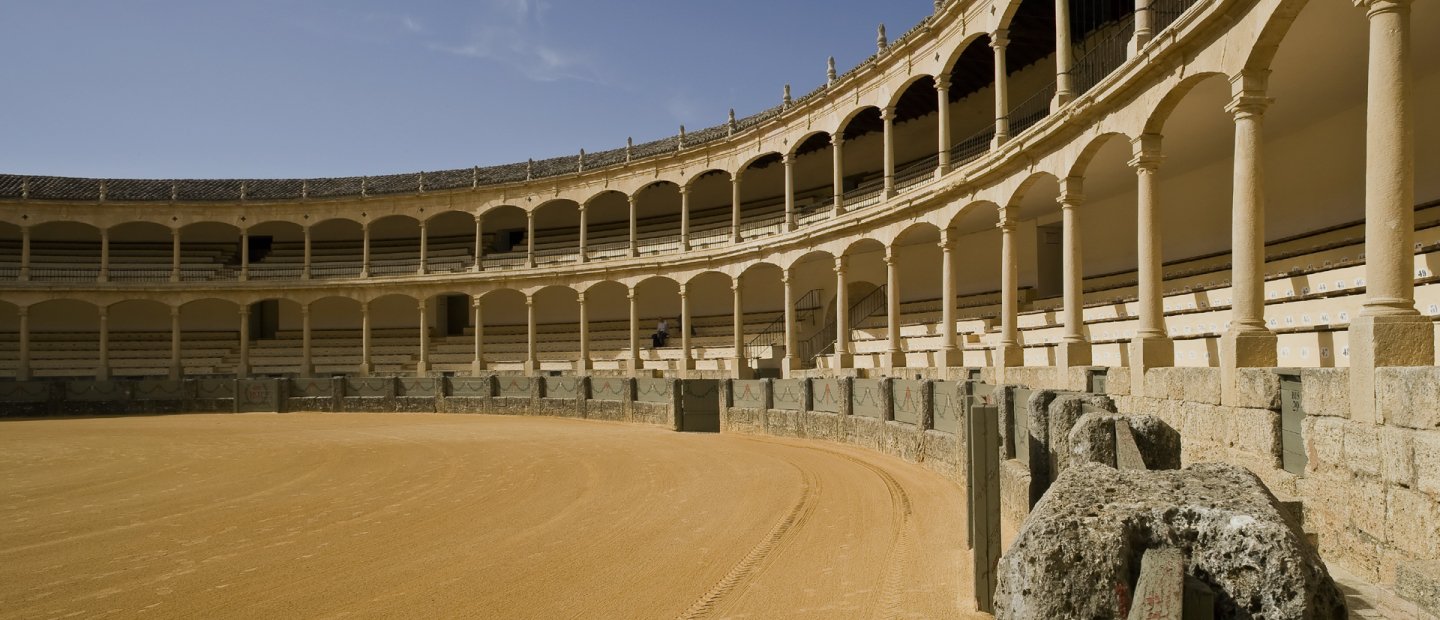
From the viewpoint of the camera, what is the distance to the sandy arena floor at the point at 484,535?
239 inches

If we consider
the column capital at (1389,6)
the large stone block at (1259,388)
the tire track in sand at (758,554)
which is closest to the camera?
the tire track in sand at (758,554)

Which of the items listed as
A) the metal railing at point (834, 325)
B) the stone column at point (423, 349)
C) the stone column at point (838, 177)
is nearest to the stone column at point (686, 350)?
the metal railing at point (834, 325)

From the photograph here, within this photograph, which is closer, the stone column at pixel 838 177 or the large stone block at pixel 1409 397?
the large stone block at pixel 1409 397

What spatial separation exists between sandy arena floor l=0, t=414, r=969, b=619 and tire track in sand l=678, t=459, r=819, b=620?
28mm

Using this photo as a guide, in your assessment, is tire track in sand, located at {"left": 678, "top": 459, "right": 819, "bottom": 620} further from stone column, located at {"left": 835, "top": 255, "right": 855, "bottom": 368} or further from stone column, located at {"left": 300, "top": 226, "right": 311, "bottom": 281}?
stone column, located at {"left": 300, "top": 226, "right": 311, "bottom": 281}

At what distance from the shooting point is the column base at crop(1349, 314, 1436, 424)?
6121mm

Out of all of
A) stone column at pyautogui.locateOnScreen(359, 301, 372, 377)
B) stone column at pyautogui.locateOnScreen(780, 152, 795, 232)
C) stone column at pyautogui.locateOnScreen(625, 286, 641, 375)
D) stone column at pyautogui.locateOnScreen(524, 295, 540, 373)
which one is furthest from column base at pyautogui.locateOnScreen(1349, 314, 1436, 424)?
stone column at pyautogui.locateOnScreen(359, 301, 372, 377)

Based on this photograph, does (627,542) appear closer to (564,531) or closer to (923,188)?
(564,531)

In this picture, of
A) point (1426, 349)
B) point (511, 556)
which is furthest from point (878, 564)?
point (1426, 349)

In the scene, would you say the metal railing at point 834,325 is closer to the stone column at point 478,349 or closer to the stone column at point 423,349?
the stone column at point 478,349

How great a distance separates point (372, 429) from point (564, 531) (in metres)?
15.9

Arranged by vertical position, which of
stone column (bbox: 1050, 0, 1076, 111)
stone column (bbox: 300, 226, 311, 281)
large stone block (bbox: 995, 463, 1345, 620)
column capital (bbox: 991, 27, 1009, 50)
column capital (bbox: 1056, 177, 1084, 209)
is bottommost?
large stone block (bbox: 995, 463, 1345, 620)

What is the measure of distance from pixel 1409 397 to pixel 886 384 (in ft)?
32.4

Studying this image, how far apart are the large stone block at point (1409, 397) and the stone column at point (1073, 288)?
27.5ft
